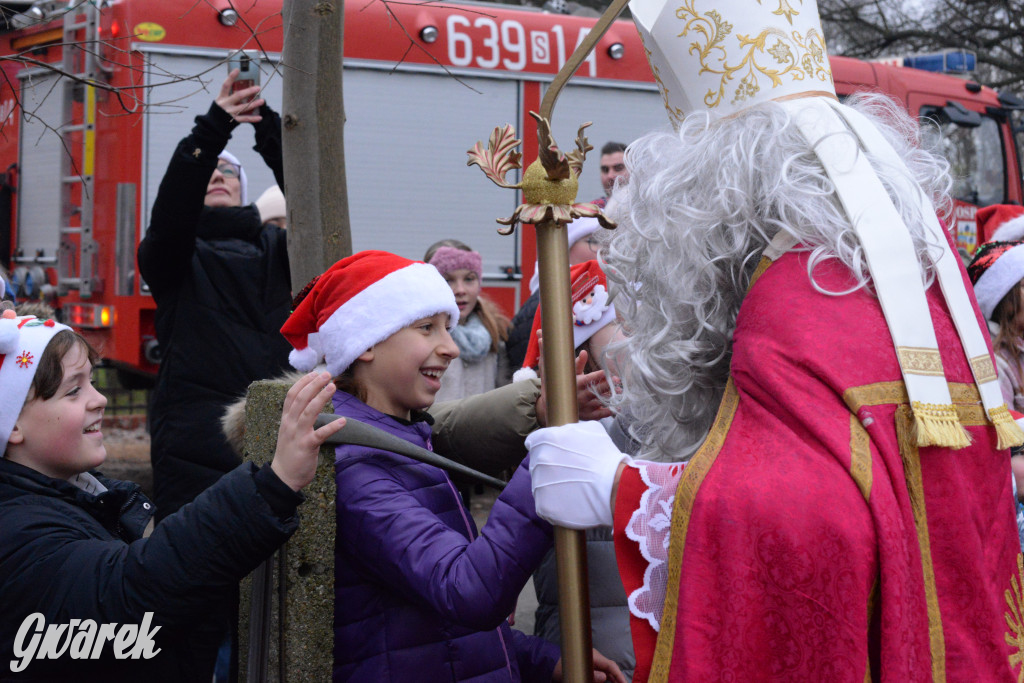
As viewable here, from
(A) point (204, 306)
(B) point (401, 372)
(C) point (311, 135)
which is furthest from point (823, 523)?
(A) point (204, 306)

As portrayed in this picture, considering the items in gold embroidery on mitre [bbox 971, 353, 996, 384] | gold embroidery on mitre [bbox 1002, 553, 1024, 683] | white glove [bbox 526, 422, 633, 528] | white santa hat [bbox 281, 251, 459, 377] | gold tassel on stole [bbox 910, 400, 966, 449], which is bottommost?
gold embroidery on mitre [bbox 1002, 553, 1024, 683]

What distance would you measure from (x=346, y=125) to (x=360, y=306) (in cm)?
521

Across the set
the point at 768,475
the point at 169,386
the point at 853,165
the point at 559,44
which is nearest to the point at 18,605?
the point at 768,475

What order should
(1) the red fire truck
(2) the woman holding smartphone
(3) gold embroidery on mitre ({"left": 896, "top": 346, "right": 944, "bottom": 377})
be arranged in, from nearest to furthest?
(3) gold embroidery on mitre ({"left": 896, "top": 346, "right": 944, "bottom": 377})
(2) the woman holding smartphone
(1) the red fire truck

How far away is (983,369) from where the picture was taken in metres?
1.74

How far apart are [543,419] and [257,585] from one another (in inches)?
29.2

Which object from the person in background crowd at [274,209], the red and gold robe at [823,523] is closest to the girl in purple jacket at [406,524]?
the red and gold robe at [823,523]

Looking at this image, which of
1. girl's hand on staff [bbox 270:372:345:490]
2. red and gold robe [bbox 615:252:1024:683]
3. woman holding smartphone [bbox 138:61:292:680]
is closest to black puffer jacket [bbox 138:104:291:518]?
woman holding smartphone [bbox 138:61:292:680]

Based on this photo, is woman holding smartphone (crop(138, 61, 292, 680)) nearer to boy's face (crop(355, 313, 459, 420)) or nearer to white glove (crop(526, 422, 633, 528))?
boy's face (crop(355, 313, 459, 420))

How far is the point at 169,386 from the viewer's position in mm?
3799

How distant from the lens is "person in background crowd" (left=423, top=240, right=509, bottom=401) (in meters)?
4.92

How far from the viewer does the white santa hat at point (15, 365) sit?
2.04 m

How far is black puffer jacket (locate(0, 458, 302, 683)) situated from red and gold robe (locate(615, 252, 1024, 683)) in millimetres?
661

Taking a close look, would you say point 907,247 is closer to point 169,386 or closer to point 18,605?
point 18,605
